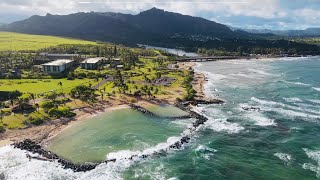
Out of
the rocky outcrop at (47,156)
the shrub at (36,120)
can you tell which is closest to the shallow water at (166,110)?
the shrub at (36,120)

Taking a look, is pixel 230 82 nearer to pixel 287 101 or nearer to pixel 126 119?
pixel 287 101

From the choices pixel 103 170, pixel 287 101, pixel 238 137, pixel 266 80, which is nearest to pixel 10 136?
pixel 103 170

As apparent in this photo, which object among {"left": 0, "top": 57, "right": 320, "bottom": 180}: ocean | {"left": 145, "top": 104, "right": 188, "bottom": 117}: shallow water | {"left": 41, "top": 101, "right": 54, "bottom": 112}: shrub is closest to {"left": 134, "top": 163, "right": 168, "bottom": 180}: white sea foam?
{"left": 0, "top": 57, "right": 320, "bottom": 180}: ocean

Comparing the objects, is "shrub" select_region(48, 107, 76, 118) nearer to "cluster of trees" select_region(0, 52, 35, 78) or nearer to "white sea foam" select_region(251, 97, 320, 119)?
"cluster of trees" select_region(0, 52, 35, 78)

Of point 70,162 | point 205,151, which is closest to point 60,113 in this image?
point 70,162

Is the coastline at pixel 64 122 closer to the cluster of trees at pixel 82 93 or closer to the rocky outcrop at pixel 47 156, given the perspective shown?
the rocky outcrop at pixel 47 156

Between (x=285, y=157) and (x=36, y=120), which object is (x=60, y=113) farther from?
(x=285, y=157)
